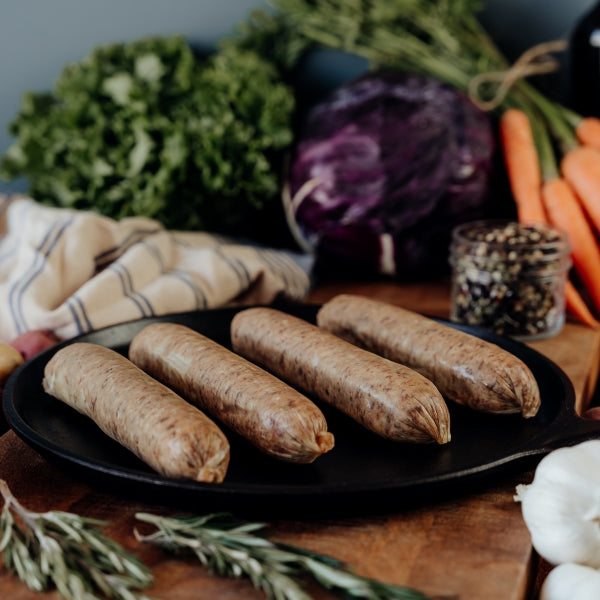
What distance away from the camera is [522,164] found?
78.5 inches

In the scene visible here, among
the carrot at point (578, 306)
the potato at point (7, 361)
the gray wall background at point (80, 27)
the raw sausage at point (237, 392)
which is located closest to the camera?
the raw sausage at point (237, 392)

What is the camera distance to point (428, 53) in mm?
2189

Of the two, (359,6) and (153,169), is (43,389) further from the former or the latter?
(359,6)

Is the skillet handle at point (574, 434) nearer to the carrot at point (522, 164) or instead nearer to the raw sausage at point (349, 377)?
the raw sausage at point (349, 377)

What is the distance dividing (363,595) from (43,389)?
29.0 inches

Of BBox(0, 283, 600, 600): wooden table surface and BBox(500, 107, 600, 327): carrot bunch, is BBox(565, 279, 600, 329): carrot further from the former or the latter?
BBox(0, 283, 600, 600): wooden table surface

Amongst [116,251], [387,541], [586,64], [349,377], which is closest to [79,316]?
[116,251]

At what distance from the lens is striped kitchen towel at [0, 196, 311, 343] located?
68.5 inches

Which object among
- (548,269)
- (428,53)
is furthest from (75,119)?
(548,269)

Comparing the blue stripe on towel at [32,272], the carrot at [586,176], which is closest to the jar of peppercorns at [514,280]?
the carrot at [586,176]

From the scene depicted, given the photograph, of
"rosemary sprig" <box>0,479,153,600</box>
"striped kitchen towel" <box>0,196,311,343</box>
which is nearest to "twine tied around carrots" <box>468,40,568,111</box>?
"striped kitchen towel" <box>0,196,311,343</box>

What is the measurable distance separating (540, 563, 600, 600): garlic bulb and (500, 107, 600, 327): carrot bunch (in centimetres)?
97

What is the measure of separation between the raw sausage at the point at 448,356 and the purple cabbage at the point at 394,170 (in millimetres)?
584

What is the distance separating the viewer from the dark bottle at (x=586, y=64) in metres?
2.03
